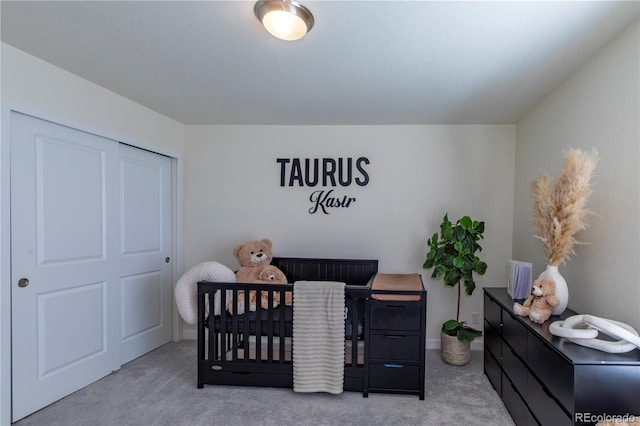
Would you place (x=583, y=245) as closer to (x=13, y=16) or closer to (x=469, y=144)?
(x=469, y=144)

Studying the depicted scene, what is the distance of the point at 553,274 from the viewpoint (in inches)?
70.1

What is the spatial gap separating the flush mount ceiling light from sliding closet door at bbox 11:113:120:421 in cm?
169

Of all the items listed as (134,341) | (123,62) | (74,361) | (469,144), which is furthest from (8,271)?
(469,144)

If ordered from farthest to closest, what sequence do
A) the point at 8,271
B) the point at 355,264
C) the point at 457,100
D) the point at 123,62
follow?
1. the point at 355,264
2. the point at 457,100
3. the point at 123,62
4. the point at 8,271

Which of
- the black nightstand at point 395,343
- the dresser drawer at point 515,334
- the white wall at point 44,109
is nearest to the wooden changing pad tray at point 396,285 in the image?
the black nightstand at point 395,343

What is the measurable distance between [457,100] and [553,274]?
4.83 ft

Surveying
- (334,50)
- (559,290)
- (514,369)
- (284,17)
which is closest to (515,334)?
(514,369)

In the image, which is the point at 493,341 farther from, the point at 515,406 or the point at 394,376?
the point at 394,376

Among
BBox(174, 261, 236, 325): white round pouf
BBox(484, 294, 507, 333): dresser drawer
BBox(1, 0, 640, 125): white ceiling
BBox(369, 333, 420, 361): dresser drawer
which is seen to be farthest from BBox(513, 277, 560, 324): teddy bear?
BBox(174, 261, 236, 325): white round pouf

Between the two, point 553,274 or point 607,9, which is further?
point 553,274

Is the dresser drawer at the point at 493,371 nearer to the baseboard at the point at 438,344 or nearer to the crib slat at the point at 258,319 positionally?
the baseboard at the point at 438,344

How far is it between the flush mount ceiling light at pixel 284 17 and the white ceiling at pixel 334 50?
0.05 m

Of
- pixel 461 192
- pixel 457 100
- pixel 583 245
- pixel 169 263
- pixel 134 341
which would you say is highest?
pixel 457 100

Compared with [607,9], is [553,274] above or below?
below
